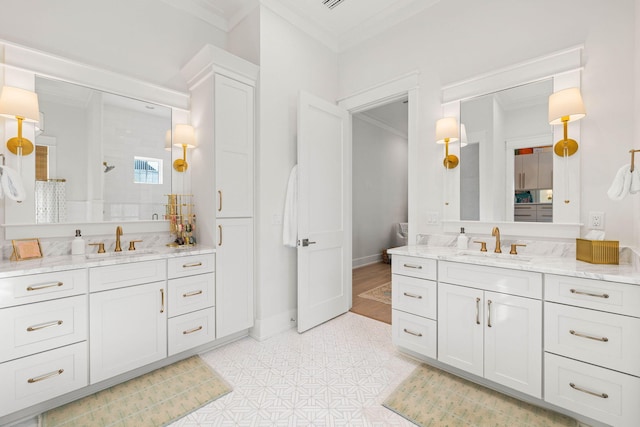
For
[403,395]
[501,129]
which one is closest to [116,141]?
[403,395]

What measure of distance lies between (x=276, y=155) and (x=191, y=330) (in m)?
1.73

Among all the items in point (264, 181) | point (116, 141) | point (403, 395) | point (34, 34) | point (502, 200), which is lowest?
point (403, 395)

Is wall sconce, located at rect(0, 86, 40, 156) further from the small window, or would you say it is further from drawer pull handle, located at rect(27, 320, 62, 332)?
drawer pull handle, located at rect(27, 320, 62, 332)

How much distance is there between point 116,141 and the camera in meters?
2.46

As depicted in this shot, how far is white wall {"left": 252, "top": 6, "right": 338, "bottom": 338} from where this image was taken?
109 inches

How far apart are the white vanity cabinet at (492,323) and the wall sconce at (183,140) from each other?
95.6 inches

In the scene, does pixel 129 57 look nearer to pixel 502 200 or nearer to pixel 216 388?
pixel 216 388

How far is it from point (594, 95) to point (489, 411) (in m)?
2.20

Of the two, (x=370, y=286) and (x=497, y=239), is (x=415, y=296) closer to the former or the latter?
(x=497, y=239)

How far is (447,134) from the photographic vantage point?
260 cm

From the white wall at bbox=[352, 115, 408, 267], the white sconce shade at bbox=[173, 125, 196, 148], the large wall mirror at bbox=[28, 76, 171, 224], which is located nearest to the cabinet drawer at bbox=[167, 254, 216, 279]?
the large wall mirror at bbox=[28, 76, 171, 224]

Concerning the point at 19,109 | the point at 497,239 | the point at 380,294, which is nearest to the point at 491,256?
the point at 497,239

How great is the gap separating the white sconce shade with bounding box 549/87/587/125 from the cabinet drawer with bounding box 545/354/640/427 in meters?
1.57

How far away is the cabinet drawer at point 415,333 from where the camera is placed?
87.1 inches
